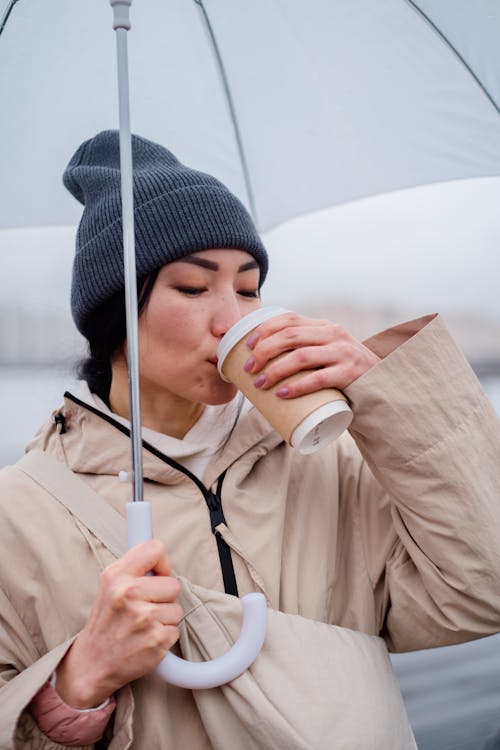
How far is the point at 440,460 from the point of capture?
1081 mm

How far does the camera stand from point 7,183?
1.48 meters

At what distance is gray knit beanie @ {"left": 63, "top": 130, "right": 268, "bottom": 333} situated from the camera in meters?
1.23

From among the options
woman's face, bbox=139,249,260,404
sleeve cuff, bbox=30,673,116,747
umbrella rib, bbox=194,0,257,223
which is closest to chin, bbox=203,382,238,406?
woman's face, bbox=139,249,260,404

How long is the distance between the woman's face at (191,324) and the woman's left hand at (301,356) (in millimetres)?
134

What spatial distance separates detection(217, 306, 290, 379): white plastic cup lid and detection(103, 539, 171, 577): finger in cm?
28

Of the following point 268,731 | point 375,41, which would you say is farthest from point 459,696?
point 375,41

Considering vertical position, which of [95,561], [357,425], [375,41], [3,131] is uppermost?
[375,41]

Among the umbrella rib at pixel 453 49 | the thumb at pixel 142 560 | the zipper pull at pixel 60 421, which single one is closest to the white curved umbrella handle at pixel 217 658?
the thumb at pixel 142 560

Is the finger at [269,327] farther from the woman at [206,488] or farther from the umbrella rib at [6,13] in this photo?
the umbrella rib at [6,13]

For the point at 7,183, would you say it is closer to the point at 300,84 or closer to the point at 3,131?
the point at 3,131

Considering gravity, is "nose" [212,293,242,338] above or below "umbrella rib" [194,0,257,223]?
below

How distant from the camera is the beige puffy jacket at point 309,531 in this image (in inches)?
42.6

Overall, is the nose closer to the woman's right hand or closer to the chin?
the chin

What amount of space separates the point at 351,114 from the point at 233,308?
1.77 feet
